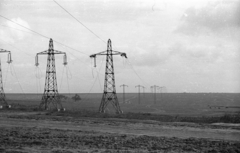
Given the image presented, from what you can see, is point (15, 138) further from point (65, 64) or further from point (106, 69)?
point (65, 64)

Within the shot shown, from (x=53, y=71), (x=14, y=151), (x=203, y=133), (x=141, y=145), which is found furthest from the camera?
(x=53, y=71)

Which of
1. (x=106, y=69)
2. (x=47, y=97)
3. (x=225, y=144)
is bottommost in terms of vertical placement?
(x=225, y=144)

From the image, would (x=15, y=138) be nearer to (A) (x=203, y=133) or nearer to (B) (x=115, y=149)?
(B) (x=115, y=149)

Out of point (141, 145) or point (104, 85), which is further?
point (104, 85)

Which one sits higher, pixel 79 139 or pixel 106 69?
pixel 106 69

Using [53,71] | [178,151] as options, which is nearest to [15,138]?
[178,151]

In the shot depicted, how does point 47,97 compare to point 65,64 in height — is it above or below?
below

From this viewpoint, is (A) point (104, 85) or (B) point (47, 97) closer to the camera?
(A) point (104, 85)

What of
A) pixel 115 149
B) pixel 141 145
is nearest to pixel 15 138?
pixel 115 149

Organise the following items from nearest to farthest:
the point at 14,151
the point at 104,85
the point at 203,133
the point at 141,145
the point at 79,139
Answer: the point at 14,151
the point at 141,145
the point at 79,139
the point at 203,133
the point at 104,85
